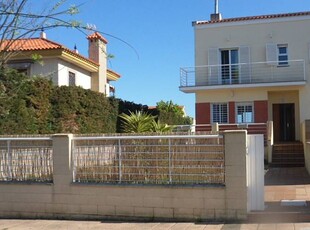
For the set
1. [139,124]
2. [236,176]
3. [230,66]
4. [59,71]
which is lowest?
[236,176]

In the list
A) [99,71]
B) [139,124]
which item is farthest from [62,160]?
[99,71]

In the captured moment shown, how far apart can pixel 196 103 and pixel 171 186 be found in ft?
61.8

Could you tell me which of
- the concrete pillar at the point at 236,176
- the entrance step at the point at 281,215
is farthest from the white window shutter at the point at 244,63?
the concrete pillar at the point at 236,176

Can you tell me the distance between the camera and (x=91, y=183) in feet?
33.7

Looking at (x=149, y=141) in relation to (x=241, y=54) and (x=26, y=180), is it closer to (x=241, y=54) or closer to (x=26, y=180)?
(x=26, y=180)

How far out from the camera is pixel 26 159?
10805 mm

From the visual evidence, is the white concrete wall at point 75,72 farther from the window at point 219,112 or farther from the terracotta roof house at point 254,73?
the window at point 219,112

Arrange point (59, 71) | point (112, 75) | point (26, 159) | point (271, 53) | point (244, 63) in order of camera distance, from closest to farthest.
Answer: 1. point (26, 159)
2. point (59, 71)
3. point (271, 53)
4. point (244, 63)
5. point (112, 75)

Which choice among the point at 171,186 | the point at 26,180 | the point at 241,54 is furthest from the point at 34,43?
the point at 171,186

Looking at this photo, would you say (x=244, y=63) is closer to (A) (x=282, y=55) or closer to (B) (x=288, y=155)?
(A) (x=282, y=55)

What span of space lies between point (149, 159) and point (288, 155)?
13756 millimetres

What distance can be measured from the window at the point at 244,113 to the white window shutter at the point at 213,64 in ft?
6.82

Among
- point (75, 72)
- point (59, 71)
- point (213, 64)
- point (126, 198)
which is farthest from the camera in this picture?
point (75, 72)

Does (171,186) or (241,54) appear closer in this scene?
(171,186)
